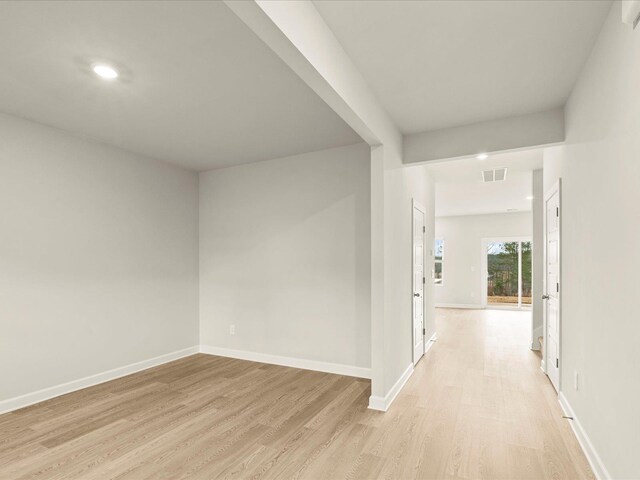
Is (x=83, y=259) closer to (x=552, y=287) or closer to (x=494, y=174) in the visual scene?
(x=552, y=287)

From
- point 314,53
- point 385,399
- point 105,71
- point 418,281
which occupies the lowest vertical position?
point 385,399

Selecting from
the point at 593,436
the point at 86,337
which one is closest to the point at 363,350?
the point at 593,436

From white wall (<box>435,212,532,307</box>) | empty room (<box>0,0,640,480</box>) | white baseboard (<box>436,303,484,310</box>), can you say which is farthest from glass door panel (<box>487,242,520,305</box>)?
empty room (<box>0,0,640,480</box>)

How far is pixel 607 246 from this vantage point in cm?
206

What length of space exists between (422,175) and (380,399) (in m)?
3.06

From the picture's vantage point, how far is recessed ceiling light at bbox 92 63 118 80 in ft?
8.14

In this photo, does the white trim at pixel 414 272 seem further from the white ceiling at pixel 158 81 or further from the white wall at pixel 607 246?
the white wall at pixel 607 246

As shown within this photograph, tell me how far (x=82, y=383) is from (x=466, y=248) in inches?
376

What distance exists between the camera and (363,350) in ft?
13.6

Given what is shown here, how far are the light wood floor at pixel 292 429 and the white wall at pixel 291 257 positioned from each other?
53 centimetres

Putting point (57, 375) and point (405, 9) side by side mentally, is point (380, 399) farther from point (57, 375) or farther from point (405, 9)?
point (57, 375)

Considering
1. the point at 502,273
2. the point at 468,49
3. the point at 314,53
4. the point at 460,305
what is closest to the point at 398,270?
the point at 468,49

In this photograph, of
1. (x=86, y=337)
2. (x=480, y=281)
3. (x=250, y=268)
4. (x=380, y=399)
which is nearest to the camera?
(x=380, y=399)

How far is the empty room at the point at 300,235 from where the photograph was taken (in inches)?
80.4
